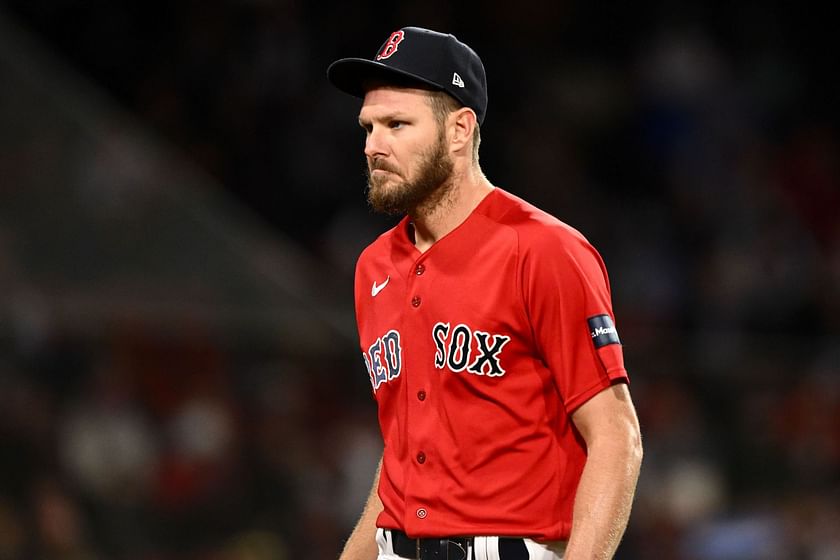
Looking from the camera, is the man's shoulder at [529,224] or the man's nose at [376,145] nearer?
the man's shoulder at [529,224]

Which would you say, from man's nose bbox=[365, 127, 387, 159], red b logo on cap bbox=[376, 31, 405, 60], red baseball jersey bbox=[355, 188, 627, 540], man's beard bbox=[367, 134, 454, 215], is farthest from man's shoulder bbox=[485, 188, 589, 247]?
red b logo on cap bbox=[376, 31, 405, 60]

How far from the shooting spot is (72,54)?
30.0 ft

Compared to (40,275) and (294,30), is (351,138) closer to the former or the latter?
(294,30)

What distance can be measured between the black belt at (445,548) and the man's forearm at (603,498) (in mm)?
179

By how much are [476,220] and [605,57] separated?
8.31 m

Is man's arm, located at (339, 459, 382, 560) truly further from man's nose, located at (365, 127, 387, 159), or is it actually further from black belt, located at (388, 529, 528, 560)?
man's nose, located at (365, 127, 387, 159)

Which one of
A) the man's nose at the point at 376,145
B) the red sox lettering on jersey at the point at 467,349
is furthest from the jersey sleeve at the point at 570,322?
the man's nose at the point at 376,145

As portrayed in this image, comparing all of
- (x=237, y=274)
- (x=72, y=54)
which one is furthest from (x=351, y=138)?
(x=237, y=274)

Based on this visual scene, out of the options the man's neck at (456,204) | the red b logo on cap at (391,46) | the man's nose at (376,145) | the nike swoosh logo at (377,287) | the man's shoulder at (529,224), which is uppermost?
the red b logo on cap at (391,46)

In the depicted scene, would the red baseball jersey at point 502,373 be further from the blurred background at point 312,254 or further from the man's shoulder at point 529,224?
the blurred background at point 312,254

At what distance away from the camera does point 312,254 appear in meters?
8.93

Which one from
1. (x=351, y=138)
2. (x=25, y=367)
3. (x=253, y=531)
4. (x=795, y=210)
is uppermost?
(x=351, y=138)

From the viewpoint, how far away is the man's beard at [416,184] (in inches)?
109

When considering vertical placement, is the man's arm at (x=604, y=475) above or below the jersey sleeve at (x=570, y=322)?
below
